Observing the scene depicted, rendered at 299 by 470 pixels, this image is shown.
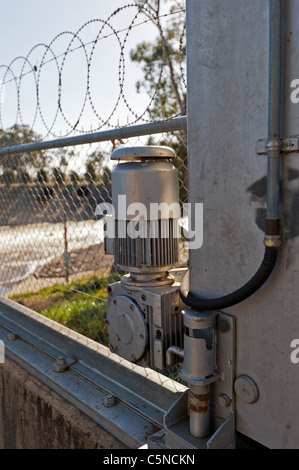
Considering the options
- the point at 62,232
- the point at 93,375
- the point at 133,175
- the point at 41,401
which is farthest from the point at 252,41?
the point at 62,232

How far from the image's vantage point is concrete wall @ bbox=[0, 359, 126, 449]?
221cm

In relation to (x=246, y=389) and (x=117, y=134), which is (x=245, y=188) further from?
(x=117, y=134)

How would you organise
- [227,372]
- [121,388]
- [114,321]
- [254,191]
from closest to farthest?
[254,191]
[227,372]
[114,321]
[121,388]

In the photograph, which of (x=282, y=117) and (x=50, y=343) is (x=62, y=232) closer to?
(x=50, y=343)

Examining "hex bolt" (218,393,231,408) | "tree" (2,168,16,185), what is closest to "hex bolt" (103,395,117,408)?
"hex bolt" (218,393,231,408)

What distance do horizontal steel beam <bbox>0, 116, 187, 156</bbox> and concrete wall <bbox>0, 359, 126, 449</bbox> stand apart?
1.57 m

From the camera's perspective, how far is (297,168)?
1.17m

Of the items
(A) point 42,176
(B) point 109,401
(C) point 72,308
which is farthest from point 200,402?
(C) point 72,308

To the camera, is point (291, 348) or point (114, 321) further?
point (114, 321)

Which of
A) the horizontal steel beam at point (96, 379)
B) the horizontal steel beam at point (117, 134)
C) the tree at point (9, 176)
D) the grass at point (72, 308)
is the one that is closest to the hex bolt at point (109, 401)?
the horizontal steel beam at point (96, 379)

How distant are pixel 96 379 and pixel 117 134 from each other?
1467 mm

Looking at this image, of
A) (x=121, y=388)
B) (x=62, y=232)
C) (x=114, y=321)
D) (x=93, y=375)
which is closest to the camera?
(x=114, y=321)

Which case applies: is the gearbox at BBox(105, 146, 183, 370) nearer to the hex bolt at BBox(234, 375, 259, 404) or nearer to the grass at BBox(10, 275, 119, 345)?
the hex bolt at BBox(234, 375, 259, 404)

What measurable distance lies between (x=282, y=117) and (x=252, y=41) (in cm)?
26
